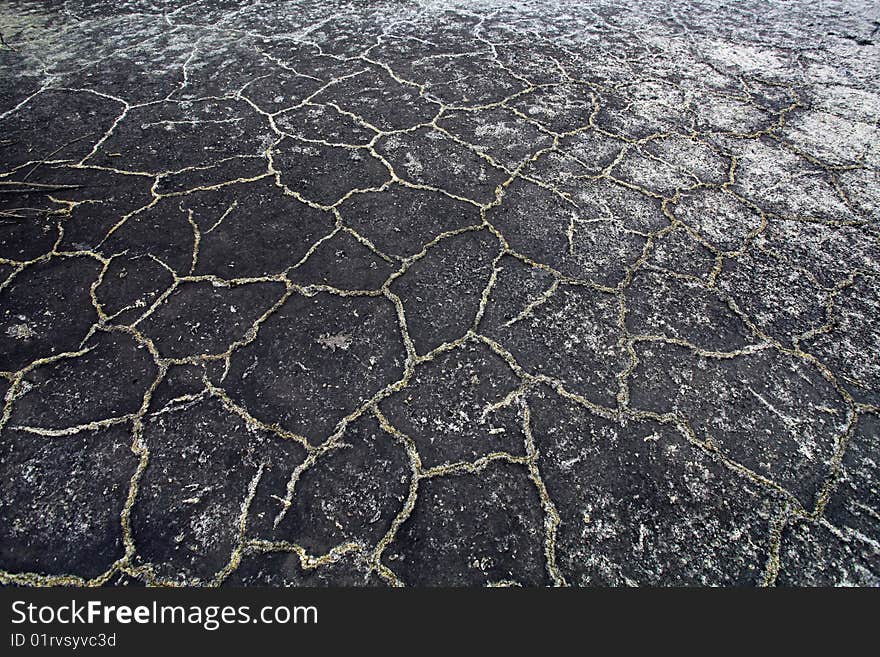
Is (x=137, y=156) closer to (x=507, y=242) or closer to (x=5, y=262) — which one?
(x=5, y=262)

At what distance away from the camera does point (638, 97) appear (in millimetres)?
3139

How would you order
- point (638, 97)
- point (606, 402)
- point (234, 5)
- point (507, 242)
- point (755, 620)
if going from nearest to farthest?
point (755, 620), point (606, 402), point (507, 242), point (638, 97), point (234, 5)

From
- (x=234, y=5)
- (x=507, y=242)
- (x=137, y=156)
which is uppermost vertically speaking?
(x=234, y=5)

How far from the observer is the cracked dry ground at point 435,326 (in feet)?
4.40

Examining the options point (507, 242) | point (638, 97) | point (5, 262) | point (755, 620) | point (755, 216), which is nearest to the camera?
point (755, 620)

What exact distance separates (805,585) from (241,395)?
5.28 ft

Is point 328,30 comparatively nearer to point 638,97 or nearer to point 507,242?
point 638,97

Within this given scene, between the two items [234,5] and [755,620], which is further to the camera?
[234,5]

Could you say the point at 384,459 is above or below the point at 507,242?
below

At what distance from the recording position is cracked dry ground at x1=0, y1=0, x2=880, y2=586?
1342mm

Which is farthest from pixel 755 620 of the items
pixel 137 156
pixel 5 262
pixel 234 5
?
pixel 234 5

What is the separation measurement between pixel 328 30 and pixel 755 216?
3246mm

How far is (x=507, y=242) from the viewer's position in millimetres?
2152

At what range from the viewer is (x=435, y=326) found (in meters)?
1.83
